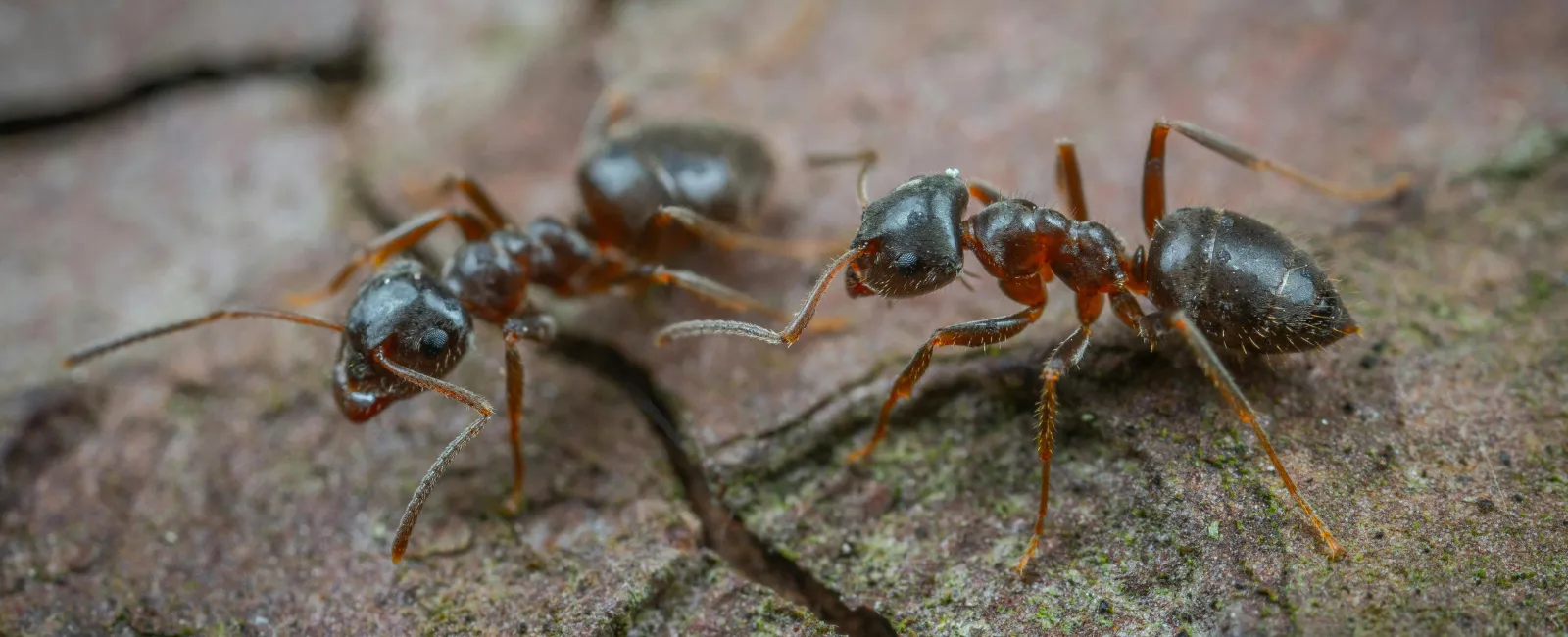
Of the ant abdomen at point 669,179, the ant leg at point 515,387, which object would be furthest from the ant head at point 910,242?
the ant leg at point 515,387

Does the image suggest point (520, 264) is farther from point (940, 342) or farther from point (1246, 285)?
point (1246, 285)

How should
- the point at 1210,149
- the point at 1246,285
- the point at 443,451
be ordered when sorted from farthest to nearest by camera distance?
1. the point at 1210,149
2. the point at 443,451
3. the point at 1246,285

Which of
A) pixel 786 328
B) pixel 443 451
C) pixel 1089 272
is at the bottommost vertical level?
pixel 443 451

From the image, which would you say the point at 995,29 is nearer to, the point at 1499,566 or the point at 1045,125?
the point at 1045,125

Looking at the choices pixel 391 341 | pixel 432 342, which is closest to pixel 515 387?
pixel 432 342

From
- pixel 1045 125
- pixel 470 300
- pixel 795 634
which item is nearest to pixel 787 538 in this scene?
pixel 795 634

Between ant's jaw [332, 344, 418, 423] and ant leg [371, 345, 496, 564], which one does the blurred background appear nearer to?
A: ant leg [371, 345, 496, 564]

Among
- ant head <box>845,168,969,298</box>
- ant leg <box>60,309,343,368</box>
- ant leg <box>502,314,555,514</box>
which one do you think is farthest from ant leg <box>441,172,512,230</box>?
ant head <box>845,168,969,298</box>
